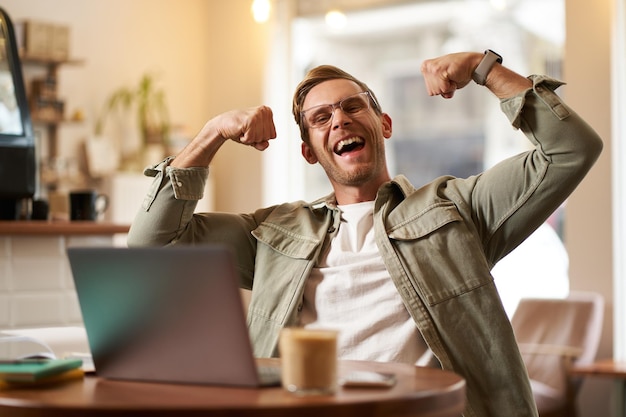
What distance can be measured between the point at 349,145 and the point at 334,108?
3.3 inches

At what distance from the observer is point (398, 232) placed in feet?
5.68

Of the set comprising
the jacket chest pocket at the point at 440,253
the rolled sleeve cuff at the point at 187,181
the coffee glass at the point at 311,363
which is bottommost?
the coffee glass at the point at 311,363

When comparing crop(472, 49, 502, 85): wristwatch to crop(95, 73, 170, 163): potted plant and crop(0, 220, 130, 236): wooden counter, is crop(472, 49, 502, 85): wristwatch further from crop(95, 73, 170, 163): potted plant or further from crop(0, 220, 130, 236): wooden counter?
crop(95, 73, 170, 163): potted plant

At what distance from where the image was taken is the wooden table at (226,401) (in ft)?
3.13

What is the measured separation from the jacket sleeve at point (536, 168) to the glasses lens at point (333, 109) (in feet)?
1.12

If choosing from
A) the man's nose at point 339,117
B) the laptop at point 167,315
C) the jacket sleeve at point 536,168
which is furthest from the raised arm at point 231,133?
the laptop at point 167,315

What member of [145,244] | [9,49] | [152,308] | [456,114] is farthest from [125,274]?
[456,114]

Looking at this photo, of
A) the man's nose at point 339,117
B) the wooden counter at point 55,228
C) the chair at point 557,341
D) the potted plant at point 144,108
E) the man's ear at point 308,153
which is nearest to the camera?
the man's nose at point 339,117

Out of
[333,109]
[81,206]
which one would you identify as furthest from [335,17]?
[333,109]

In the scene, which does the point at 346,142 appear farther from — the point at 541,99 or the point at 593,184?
the point at 593,184

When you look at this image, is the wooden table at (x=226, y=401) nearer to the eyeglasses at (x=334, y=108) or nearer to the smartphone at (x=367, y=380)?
the smartphone at (x=367, y=380)

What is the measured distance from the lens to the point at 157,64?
5.51 m

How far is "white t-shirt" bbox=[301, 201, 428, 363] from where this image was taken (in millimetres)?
1661

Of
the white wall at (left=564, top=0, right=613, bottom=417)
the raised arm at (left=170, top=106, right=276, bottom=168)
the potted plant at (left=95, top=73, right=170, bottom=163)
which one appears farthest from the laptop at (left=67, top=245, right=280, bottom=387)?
the potted plant at (left=95, top=73, right=170, bottom=163)
